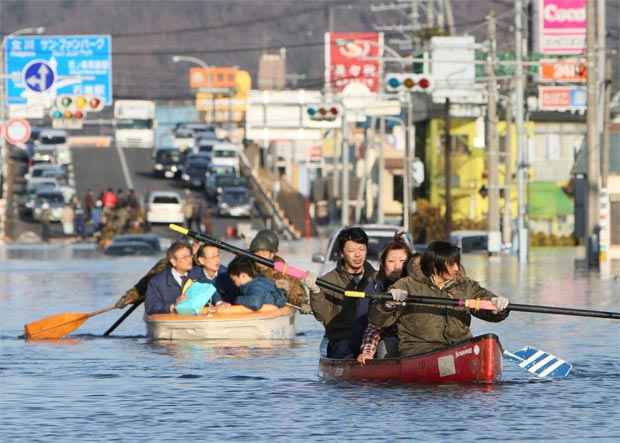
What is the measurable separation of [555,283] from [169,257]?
68.0 ft

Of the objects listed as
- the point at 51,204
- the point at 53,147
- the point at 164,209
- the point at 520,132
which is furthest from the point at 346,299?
the point at 53,147

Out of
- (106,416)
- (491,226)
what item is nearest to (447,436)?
(106,416)

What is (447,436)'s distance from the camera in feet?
54.3

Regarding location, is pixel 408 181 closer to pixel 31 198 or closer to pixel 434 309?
pixel 31 198

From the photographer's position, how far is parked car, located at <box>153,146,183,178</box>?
4138 inches

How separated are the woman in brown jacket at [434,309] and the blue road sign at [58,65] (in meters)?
54.3

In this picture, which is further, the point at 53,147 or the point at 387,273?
the point at 53,147

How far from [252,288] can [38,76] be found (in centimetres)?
4924

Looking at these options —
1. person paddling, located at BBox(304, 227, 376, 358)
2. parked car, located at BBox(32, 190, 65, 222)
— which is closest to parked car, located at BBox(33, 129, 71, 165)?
parked car, located at BBox(32, 190, 65, 222)

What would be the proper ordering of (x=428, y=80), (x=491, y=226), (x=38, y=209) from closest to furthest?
(x=428, y=80) < (x=491, y=226) < (x=38, y=209)

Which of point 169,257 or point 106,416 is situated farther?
point 169,257

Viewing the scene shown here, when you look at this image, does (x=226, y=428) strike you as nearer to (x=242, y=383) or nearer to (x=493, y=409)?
(x=493, y=409)

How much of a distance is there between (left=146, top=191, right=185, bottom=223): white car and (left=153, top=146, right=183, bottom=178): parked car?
18.9 m

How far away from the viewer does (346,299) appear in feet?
63.7
